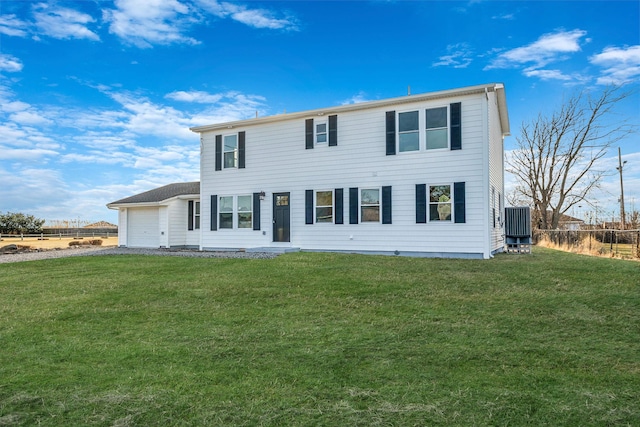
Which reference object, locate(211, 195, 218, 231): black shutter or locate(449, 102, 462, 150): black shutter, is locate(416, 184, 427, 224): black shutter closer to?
locate(449, 102, 462, 150): black shutter

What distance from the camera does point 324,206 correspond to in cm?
1477

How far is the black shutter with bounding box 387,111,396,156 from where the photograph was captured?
1365cm

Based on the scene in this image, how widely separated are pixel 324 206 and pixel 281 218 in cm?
188

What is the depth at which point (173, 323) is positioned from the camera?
5.92 meters

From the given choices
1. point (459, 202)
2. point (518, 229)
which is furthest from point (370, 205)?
point (518, 229)

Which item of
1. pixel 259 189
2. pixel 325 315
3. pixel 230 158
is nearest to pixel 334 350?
pixel 325 315

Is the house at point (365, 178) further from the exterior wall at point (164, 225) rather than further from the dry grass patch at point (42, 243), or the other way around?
the dry grass patch at point (42, 243)

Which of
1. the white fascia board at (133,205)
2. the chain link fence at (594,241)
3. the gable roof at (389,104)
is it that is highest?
the gable roof at (389,104)

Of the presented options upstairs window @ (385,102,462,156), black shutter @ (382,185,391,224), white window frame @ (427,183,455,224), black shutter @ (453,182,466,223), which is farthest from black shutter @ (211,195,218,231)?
black shutter @ (453,182,466,223)

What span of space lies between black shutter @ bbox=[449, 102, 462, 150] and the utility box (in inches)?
159

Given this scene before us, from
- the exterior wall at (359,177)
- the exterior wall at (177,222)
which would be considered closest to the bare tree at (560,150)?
the exterior wall at (359,177)

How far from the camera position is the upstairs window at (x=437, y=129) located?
13.0m

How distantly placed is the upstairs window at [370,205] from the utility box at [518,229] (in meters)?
5.07

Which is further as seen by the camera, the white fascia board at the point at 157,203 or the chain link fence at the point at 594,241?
the white fascia board at the point at 157,203
